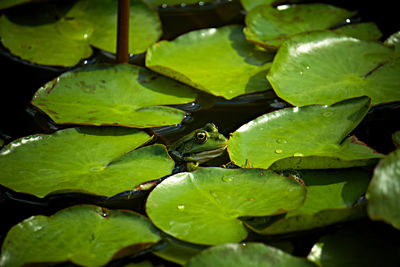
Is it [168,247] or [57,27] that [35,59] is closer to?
[57,27]

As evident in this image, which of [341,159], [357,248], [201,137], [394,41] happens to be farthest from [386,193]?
Answer: [394,41]

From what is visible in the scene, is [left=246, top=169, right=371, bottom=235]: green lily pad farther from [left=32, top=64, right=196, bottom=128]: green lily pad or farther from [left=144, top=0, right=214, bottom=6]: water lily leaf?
[left=144, top=0, right=214, bottom=6]: water lily leaf

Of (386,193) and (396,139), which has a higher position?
(386,193)

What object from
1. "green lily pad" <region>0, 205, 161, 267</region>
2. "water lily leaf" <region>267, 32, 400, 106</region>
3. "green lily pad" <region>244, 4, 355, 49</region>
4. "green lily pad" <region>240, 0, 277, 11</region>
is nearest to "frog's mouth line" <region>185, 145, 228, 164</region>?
"water lily leaf" <region>267, 32, 400, 106</region>

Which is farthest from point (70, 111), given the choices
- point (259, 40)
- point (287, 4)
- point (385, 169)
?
point (287, 4)

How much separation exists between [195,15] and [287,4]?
81 centimetres

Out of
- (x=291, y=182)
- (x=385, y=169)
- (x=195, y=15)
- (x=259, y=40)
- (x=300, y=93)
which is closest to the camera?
(x=385, y=169)

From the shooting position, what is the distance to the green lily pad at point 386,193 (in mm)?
1434

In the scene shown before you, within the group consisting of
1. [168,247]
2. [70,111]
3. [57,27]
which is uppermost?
[57,27]

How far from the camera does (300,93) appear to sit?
7.95 ft

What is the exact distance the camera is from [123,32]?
2.65 metres

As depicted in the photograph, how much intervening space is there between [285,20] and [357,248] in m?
2.03

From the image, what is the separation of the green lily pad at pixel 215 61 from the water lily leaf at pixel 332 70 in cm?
20

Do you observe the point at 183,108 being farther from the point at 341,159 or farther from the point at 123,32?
the point at 341,159
